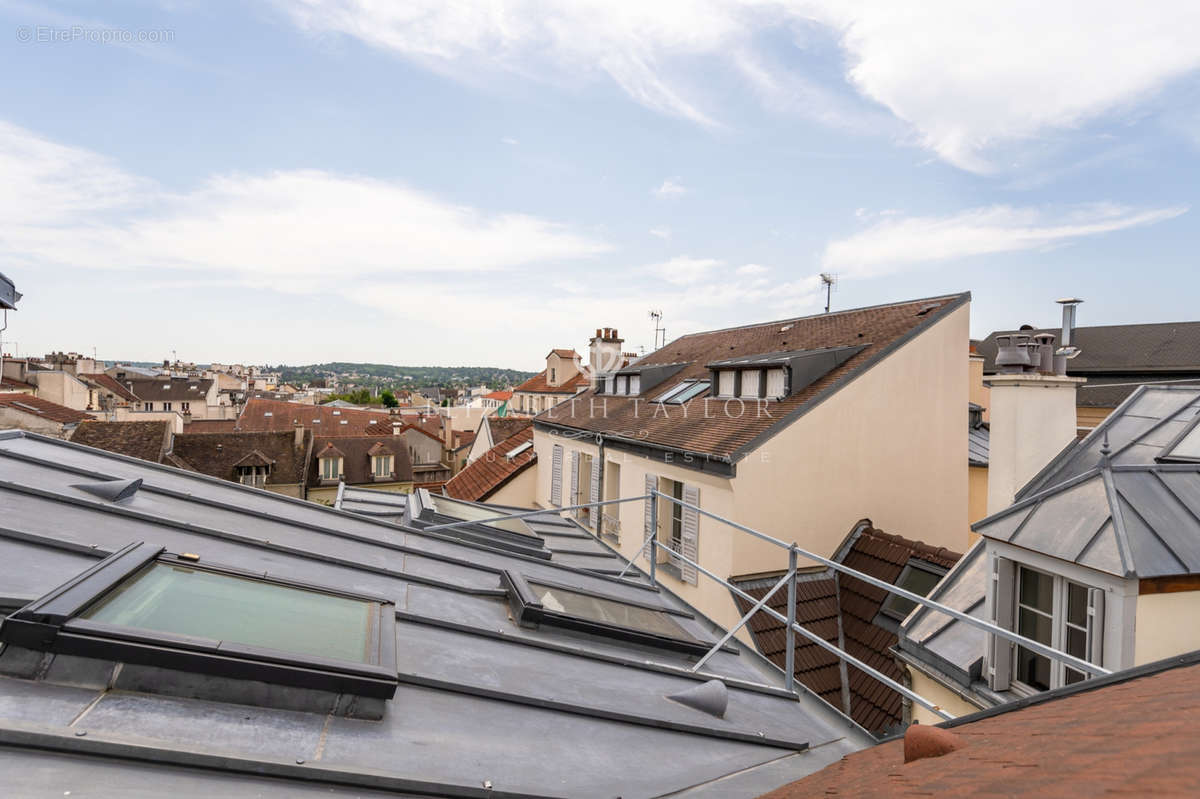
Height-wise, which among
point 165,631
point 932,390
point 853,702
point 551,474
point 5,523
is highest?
point 932,390

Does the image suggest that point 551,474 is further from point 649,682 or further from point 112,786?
point 112,786

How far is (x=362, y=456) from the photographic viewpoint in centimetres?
4450

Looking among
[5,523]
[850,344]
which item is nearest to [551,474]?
[850,344]

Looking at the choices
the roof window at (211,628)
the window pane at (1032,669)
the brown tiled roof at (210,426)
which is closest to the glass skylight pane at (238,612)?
the roof window at (211,628)

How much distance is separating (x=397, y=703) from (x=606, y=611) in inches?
118

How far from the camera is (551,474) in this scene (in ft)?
72.4

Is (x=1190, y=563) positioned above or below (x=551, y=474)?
above

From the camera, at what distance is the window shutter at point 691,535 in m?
13.2

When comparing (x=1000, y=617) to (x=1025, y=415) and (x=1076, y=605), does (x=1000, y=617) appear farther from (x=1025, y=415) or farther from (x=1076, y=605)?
(x=1025, y=415)

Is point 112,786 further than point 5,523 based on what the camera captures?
No

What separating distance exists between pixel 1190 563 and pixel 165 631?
719cm

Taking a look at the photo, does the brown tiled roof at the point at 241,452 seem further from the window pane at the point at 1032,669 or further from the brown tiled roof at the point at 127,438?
the window pane at the point at 1032,669

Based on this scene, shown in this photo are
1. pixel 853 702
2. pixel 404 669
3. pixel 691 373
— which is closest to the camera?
pixel 404 669

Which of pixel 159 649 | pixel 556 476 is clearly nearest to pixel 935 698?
pixel 159 649
